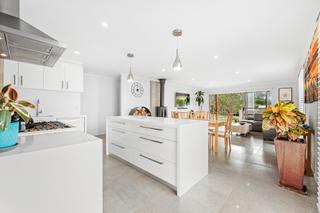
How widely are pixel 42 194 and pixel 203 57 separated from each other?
3.60m

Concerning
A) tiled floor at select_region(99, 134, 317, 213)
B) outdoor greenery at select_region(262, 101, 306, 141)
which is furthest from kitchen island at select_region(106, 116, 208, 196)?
outdoor greenery at select_region(262, 101, 306, 141)

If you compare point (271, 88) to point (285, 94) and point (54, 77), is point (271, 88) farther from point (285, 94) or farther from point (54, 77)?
point (54, 77)

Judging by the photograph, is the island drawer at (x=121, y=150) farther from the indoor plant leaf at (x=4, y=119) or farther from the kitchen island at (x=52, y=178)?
the indoor plant leaf at (x=4, y=119)

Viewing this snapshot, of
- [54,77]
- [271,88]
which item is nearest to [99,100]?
[54,77]

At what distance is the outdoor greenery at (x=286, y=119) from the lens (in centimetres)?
188

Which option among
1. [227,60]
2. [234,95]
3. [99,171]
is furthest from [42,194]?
[234,95]

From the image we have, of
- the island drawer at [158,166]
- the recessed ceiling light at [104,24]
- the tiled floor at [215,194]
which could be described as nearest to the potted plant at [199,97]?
the tiled floor at [215,194]

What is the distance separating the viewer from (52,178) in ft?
2.94

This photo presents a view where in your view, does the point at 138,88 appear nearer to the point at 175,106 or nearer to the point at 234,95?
Result: the point at 175,106

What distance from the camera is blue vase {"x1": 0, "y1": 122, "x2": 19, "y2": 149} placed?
833mm

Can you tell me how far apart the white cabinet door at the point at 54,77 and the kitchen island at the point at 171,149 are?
8.07 ft

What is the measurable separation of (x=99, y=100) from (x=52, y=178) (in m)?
4.68

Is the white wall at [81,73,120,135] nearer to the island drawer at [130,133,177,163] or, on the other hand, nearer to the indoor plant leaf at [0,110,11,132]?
the island drawer at [130,133,177,163]

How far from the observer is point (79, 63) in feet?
12.9
